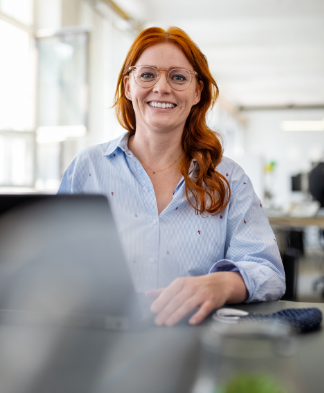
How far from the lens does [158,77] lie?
1334 mm

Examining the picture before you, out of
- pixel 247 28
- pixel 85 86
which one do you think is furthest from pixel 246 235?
pixel 247 28

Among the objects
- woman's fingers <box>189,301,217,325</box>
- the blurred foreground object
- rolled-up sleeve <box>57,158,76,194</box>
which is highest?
rolled-up sleeve <box>57,158,76,194</box>

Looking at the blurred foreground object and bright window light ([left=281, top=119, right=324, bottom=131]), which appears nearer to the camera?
the blurred foreground object

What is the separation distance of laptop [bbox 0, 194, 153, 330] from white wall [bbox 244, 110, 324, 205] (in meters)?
11.5

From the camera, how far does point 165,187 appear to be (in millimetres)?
1342

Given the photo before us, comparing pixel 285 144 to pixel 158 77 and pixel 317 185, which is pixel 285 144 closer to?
pixel 317 185

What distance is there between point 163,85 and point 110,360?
36.9 inches

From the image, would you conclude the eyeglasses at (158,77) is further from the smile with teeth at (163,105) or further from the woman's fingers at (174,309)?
the woman's fingers at (174,309)

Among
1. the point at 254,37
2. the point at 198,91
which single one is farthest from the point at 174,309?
the point at 254,37

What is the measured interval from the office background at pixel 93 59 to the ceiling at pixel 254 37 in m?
0.02

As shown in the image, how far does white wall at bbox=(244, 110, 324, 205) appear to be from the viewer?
39.0 feet

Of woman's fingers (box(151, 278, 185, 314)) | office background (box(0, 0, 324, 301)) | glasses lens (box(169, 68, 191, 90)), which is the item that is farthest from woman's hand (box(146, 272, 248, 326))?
office background (box(0, 0, 324, 301))

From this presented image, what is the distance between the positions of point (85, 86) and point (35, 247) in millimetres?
4077

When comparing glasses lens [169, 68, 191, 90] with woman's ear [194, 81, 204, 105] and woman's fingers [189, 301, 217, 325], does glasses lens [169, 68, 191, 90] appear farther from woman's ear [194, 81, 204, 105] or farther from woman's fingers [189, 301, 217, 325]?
woman's fingers [189, 301, 217, 325]
